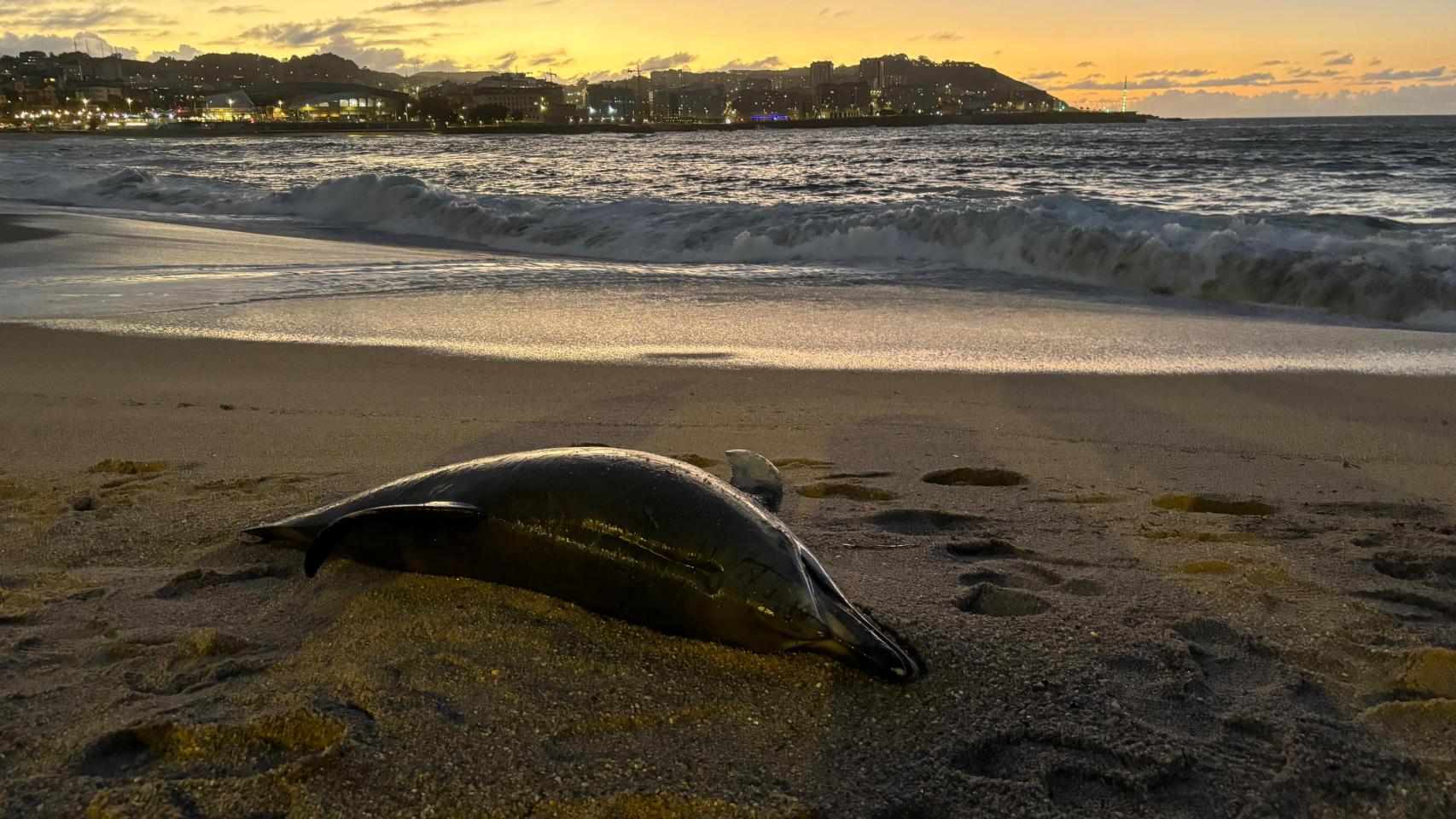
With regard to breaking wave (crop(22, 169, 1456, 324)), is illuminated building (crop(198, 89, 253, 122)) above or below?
above

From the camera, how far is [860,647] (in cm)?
226

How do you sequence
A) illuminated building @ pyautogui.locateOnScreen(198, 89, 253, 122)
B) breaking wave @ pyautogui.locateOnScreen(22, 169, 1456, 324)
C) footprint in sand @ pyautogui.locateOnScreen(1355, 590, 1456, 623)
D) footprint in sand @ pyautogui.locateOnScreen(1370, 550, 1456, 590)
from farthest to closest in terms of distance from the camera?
1. illuminated building @ pyautogui.locateOnScreen(198, 89, 253, 122)
2. breaking wave @ pyautogui.locateOnScreen(22, 169, 1456, 324)
3. footprint in sand @ pyautogui.locateOnScreen(1370, 550, 1456, 590)
4. footprint in sand @ pyautogui.locateOnScreen(1355, 590, 1456, 623)

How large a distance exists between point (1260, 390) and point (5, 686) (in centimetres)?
602

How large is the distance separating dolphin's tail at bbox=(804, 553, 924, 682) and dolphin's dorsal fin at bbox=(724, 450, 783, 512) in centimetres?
100

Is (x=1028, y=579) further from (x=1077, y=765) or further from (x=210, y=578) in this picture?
(x=210, y=578)

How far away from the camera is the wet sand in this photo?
197cm

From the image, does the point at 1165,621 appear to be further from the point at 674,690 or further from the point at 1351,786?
the point at 674,690

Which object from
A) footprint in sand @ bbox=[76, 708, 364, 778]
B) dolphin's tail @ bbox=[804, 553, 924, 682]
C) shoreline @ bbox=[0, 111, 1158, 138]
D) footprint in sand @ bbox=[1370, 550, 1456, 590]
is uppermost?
shoreline @ bbox=[0, 111, 1158, 138]

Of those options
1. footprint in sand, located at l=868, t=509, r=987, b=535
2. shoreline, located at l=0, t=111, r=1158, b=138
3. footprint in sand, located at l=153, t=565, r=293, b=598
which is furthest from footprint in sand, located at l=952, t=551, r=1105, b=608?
shoreline, located at l=0, t=111, r=1158, b=138

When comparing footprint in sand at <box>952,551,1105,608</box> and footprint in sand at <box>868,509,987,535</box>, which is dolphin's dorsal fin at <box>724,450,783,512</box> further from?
footprint in sand at <box>952,551,1105,608</box>

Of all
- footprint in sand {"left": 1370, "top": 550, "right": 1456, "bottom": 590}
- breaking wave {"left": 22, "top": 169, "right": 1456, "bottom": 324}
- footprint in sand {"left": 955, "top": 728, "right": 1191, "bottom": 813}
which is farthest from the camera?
breaking wave {"left": 22, "top": 169, "right": 1456, "bottom": 324}

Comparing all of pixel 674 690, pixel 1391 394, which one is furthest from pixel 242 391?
pixel 1391 394

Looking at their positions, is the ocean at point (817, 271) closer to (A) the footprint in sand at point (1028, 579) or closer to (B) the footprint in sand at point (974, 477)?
(B) the footprint in sand at point (974, 477)

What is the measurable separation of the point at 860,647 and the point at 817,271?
932cm
